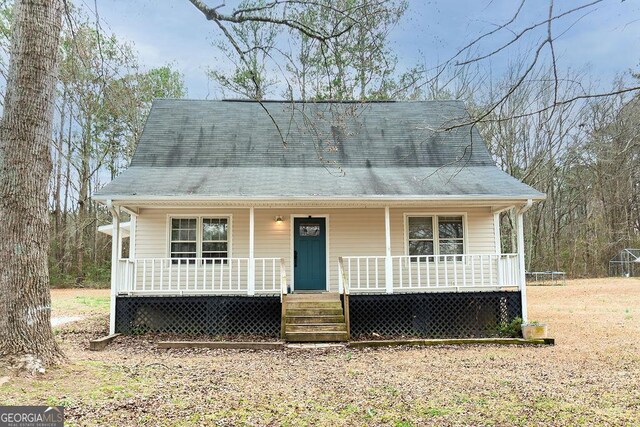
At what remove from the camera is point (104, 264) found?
89.2 feet

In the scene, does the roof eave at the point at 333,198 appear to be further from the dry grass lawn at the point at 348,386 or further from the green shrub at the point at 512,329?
the dry grass lawn at the point at 348,386

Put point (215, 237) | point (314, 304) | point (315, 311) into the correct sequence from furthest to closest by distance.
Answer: point (215, 237) < point (314, 304) < point (315, 311)

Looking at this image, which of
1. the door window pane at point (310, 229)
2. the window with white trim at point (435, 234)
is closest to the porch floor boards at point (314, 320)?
the door window pane at point (310, 229)

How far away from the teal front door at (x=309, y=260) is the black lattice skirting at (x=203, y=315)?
1476 millimetres

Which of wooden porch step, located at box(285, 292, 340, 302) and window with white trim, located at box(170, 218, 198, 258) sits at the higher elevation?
window with white trim, located at box(170, 218, 198, 258)

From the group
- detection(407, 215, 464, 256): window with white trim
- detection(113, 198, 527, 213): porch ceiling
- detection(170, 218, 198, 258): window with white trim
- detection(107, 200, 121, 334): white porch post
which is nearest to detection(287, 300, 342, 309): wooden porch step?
detection(113, 198, 527, 213): porch ceiling

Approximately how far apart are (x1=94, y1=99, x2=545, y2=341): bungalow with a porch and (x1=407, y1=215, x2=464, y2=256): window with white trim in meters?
0.03

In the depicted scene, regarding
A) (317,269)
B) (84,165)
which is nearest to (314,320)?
(317,269)

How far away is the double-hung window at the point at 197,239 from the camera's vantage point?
11.5 meters

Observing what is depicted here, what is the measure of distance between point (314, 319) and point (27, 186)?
592 cm

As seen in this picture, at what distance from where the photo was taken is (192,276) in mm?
11414

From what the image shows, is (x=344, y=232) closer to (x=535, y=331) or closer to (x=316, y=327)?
(x=316, y=327)

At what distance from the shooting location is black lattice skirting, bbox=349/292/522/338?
1030 cm

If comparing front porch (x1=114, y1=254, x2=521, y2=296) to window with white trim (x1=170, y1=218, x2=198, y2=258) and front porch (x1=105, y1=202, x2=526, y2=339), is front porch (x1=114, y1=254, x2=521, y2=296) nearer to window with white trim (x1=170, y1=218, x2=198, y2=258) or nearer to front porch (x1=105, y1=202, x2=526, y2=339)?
front porch (x1=105, y1=202, x2=526, y2=339)
